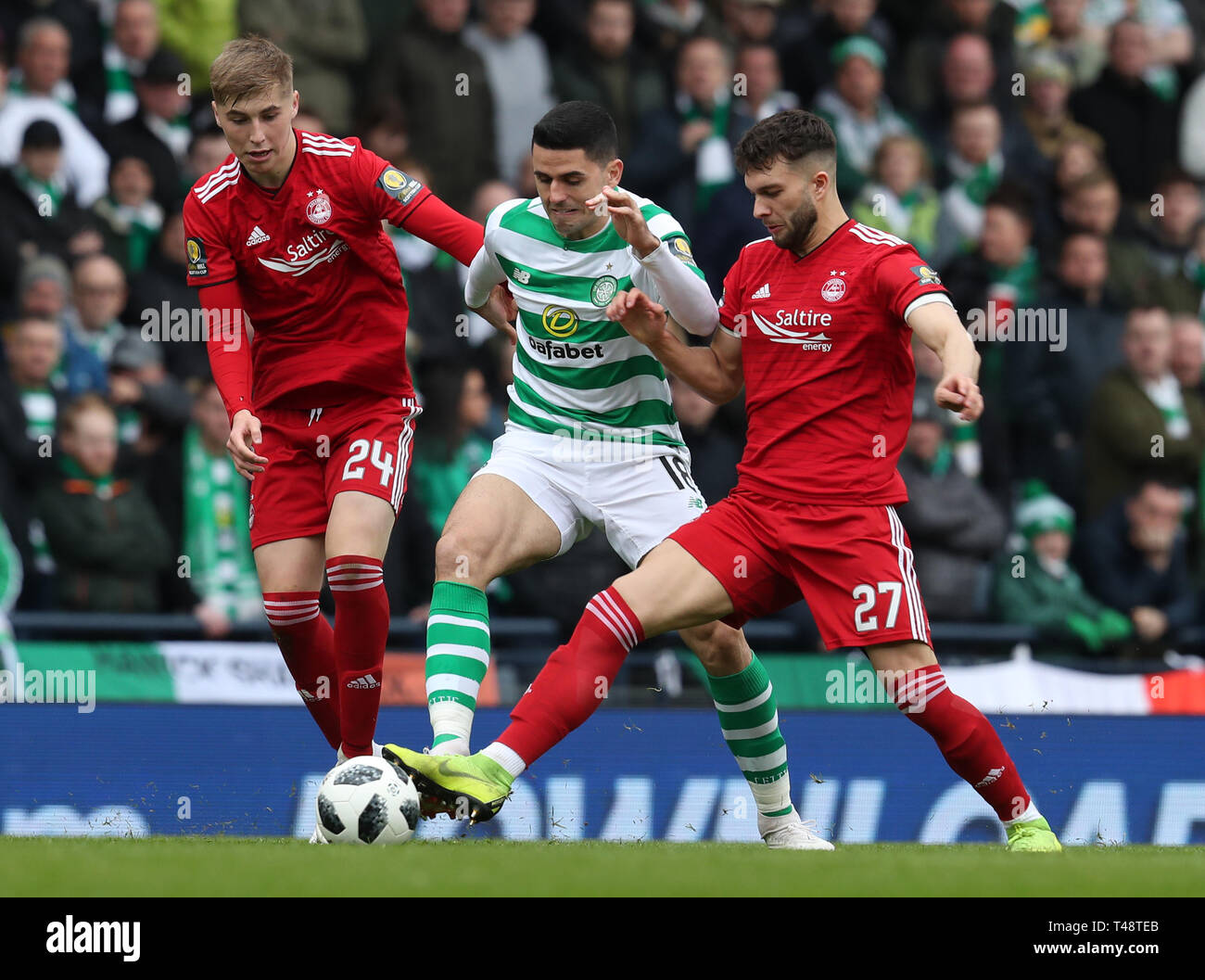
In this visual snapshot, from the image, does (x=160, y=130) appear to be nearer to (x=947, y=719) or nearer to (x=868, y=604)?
(x=868, y=604)

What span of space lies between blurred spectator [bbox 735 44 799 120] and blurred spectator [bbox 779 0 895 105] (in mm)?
324

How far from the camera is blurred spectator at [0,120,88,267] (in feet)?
31.1

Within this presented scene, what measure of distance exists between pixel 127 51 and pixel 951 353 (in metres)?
6.23

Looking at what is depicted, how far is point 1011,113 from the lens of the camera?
11.6 m

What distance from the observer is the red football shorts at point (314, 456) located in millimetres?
6617

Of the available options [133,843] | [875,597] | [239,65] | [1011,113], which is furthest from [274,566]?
[1011,113]

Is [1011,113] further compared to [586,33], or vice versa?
[1011,113]

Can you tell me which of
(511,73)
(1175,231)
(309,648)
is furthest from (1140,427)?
(309,648)

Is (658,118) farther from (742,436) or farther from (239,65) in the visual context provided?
(239,65)

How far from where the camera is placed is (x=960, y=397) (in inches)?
210

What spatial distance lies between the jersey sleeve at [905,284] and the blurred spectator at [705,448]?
365 cm

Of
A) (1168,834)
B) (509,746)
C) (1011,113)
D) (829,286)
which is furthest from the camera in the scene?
(1011,113)

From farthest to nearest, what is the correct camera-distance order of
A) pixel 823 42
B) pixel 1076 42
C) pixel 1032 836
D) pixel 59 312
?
pixel 1076 42
pixel 823 42
pixel 59 312
pixel 1032 836

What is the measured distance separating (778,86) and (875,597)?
599 cm
